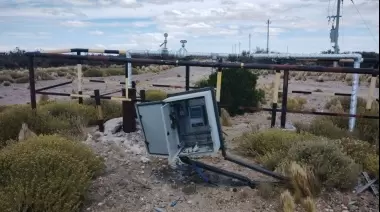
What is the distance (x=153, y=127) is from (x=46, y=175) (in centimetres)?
148

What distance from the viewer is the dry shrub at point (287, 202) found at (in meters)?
4.78

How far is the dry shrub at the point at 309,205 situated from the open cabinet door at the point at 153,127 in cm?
187

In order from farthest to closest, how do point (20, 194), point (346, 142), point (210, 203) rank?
1. point (346, 142)
2. point (210, 203)
3. point (20, 194)

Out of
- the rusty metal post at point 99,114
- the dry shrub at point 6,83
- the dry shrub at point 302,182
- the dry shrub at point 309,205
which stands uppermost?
the rusty metal post at point 99,114

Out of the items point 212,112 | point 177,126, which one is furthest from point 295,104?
point 212,112

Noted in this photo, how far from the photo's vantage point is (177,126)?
577 cm

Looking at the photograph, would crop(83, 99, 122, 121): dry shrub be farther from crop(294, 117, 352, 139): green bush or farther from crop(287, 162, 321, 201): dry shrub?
crop(287, 162, 321, 201): dry shrub

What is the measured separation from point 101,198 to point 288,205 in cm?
225

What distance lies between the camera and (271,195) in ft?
17.1

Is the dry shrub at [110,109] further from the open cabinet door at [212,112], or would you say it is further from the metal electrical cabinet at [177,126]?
the open cabinet door at [212,112]

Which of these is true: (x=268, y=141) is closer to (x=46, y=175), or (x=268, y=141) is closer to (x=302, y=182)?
(x=302, y=182)

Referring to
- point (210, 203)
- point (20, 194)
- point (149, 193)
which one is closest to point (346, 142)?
point (210, 203)

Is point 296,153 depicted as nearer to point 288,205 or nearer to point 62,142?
point 288,205

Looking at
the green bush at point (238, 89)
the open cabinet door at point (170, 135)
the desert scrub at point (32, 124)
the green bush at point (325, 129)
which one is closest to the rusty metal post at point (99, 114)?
the desert scrub at point (32, 124)
